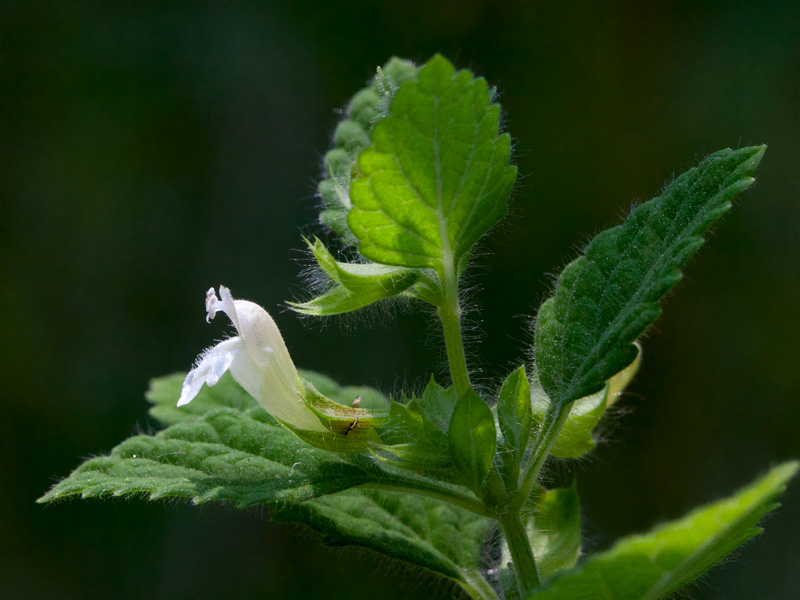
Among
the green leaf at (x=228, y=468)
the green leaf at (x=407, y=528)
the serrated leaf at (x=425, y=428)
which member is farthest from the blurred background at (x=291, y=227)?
the serrated leaf at (x=425, y=428)

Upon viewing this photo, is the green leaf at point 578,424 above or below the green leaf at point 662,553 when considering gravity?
above

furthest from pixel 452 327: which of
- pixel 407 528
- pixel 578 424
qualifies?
pixel 407 528

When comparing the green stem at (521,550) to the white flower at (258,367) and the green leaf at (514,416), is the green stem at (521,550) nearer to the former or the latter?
the green leaf at (514,416)

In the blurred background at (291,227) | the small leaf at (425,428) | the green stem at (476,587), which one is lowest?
the green stem at (476,587)

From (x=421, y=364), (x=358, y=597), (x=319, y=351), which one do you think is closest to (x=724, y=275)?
(x=421, y=364)

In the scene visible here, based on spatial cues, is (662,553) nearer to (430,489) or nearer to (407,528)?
(430,489)

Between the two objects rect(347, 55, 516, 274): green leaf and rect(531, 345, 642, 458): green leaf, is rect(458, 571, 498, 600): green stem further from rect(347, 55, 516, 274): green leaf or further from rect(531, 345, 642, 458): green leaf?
rect(347, 55, 516, 274): green leaf
